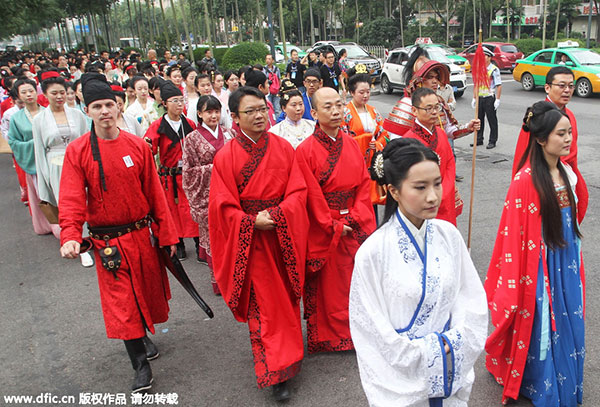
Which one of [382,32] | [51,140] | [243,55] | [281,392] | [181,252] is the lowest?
[181,252]

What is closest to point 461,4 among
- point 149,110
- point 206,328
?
→ point 149,110

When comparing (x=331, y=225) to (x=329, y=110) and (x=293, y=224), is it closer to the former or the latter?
(x=293, y=224)

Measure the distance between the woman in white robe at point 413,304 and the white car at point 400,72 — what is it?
624 inches

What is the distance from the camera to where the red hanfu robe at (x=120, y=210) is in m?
3.55

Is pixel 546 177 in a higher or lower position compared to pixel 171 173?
higher

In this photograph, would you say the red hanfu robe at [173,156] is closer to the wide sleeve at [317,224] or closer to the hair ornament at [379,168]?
the wide sleeve at [317,224]

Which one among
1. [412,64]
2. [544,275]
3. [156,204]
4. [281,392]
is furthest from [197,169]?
[544,275]

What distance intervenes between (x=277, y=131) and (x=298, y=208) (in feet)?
6.14

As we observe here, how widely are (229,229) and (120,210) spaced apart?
746 mm

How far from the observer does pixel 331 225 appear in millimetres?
3822

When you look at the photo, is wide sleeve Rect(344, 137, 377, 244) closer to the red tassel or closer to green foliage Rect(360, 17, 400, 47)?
the red tassel

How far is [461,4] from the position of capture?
39500 millimetres

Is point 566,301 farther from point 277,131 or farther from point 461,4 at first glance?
point 461,4

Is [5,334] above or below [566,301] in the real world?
below
